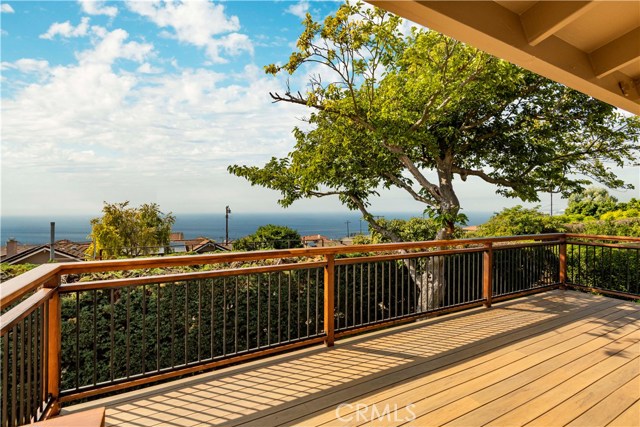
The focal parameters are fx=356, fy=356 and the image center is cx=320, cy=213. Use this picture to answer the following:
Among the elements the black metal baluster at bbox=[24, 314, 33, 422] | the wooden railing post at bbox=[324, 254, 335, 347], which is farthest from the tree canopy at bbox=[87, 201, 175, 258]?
the black metal baluster at bbox=[24, 314, 33, 422]

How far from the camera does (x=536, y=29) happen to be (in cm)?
211

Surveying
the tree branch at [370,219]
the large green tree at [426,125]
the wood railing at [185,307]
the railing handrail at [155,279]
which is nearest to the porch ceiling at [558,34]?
the wood railing at [185,307]

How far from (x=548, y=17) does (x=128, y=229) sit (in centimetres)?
1915

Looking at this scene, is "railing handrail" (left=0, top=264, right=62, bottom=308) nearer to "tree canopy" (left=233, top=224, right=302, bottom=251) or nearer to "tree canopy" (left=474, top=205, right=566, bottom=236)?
"tree canopy" (left=233, top=224, right=302, bottom=251)

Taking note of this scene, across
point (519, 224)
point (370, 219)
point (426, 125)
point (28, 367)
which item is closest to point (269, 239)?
point (370, 219)

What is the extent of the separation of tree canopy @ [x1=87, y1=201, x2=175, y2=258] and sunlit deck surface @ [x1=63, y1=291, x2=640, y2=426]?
14.4 meters

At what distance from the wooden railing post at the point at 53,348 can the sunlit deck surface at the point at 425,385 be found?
14cm

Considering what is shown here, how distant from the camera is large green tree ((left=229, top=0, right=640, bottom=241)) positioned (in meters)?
6.38

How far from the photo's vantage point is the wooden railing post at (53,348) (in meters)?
2.21

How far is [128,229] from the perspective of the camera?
17703 millimetres

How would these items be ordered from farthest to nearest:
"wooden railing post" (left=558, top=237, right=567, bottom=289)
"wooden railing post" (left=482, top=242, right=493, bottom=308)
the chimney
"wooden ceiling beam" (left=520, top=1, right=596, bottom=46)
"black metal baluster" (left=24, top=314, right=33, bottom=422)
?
the chimney < "wooden railing post" (left=558, top=237, right=567, bottom=289) < "wooden railing post" (left=482, top=242, right=493, bottom=308) < "wooden ceiling beam" (left=520, top=1, right=596, bottom=46) < "black metal baluster" (left=24, top=314, right=33, bottom=422)

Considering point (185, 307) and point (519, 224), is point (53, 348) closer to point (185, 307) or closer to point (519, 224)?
point (185, 307)

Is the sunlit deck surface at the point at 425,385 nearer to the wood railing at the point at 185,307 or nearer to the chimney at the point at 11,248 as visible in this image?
the wood railing at the point at 185,307

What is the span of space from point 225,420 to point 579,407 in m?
2.33
